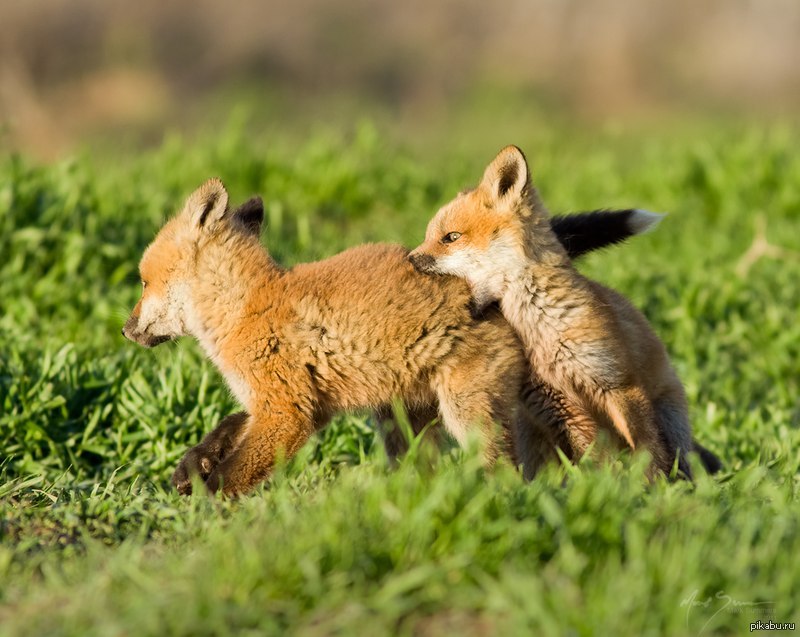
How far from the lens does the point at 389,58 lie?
2075 centimetres

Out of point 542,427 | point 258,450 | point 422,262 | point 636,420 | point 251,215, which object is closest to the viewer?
point 258,450

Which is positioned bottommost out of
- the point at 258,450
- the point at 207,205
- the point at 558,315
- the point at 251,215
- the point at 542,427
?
the point at 542,427

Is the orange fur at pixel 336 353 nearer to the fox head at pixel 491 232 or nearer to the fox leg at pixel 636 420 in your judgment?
the fox head at pixel 491 232

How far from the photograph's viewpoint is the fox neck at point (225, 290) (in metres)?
5.10

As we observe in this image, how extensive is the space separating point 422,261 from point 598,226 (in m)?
1.02

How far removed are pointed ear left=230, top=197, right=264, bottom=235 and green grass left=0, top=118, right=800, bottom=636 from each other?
38.5 inches

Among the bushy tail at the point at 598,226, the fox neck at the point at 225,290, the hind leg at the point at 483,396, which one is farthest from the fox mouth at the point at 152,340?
the bushy tail at the point at 598,226

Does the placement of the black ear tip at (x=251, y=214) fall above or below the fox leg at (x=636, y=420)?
above

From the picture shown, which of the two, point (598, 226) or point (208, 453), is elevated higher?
point (598, 226)

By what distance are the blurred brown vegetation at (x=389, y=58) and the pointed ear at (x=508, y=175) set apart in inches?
441

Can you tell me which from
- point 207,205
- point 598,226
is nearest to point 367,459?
point 207,205

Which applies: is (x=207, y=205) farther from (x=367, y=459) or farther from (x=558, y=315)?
(x=558, y=315)

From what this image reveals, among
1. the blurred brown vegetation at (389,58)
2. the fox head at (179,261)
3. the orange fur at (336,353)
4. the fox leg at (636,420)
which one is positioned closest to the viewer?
the orange fur at (336,353)
